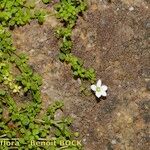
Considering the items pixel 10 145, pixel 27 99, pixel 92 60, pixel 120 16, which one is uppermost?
pixel 120 16

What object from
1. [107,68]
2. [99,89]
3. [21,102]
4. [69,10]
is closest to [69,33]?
[69,10]

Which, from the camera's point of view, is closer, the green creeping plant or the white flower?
the green creeping plant

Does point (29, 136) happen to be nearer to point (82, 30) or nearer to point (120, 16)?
point (82, 30)

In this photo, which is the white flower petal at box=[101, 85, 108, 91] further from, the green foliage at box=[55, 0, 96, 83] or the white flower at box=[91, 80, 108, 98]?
the green foliage at box=[55, 0, 96, 83]

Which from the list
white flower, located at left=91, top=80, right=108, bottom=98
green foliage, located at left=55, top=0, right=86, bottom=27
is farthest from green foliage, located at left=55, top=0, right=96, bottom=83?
white flower, located at left=91, top=80, right=108, bottom=98

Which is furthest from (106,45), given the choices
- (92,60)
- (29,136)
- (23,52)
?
(29,136)
